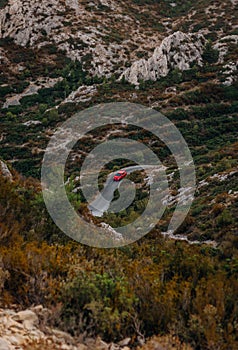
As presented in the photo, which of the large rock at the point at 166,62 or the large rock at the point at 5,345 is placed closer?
the large rock at the point at 5,345

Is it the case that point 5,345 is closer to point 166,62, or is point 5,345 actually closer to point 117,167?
point 117,167

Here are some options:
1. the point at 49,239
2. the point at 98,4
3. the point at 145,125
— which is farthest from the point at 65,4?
the point at 49,239

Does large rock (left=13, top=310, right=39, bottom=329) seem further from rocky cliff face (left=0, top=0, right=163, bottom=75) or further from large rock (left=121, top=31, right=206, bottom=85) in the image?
rocky cliff face (left=0, top=0, right=163, bottom=75)

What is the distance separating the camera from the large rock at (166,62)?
66438mm

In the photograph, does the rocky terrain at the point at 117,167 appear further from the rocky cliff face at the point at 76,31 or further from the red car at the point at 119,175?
the red car at the point at 119,175

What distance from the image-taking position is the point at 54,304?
551cm

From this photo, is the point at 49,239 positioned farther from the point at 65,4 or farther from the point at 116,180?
the point at 65,4

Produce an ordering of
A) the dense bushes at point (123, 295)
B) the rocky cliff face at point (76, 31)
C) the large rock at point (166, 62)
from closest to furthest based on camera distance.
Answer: the dense bushes at point (123, 295) < the large rock at point (166, 62) < the rocky cliff face at point (76, 31)

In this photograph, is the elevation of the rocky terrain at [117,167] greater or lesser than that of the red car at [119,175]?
greater

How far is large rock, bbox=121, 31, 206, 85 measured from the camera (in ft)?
218

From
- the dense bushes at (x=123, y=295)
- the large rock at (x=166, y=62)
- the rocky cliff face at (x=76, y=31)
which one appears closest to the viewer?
the dense bushes at (x=123, y=295)

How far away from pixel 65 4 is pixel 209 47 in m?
33.3

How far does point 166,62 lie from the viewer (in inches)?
2635

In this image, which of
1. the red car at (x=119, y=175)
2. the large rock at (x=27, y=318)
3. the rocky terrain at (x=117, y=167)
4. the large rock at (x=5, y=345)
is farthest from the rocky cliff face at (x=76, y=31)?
the large rock at (x=5, y=345)
